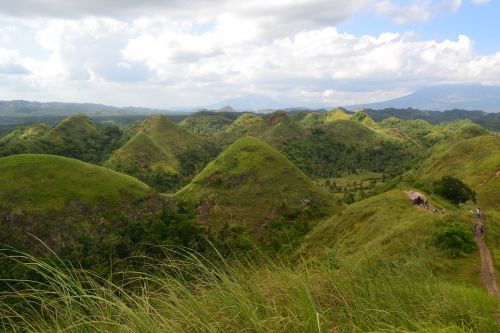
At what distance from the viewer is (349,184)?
170 m

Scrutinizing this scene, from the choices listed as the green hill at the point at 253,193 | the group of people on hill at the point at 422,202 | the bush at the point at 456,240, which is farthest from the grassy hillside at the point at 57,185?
the bush at the point at 456,240

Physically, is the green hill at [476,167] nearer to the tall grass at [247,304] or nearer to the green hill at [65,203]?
the green hill at [65,203]

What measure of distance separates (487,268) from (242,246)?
133 feet

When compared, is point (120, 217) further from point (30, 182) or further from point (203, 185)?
point (203, 185)

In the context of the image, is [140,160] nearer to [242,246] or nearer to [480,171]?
[242,246]

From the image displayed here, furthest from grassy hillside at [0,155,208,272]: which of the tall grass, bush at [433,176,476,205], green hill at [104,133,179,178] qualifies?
green hill at [104,133,179,178]

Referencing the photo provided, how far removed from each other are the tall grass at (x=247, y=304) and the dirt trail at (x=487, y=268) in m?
17.6

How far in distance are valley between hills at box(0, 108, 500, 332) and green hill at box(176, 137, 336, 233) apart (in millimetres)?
493

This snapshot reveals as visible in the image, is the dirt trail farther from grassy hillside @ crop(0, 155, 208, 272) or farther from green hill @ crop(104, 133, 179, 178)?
green hill @ crop(104, 133, 179, 178)

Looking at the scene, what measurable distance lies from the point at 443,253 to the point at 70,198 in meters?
84.1

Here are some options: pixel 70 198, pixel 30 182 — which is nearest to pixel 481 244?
pixel 70 198

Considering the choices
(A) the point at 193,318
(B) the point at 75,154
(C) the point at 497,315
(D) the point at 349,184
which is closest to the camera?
(A) the point at 193,318

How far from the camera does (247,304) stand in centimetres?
576

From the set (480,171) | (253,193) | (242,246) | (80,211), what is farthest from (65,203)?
(480,171)
